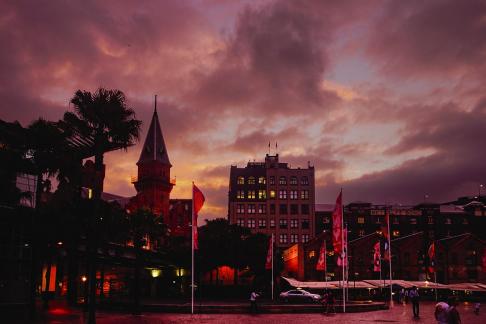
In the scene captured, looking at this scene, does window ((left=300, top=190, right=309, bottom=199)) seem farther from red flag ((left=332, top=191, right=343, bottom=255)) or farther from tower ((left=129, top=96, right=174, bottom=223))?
red flag ((left=332, top=191, right=343, bottom=255))

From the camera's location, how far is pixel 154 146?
136375 millimetres

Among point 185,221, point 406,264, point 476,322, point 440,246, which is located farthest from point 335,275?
point 476,322

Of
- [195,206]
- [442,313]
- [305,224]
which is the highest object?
[305,224]

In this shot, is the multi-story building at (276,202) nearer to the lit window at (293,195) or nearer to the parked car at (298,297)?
the lit window at (293,195)

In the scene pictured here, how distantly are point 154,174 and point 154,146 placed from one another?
26.5 feet

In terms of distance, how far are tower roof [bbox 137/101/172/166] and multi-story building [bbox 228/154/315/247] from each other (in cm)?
2235

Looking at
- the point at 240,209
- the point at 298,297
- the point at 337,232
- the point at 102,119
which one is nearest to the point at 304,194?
the point at 240,209

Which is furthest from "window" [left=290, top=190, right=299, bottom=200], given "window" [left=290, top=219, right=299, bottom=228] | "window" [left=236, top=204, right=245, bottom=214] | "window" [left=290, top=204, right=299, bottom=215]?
"window" [left=236, top=204, right=245, bottom=214]

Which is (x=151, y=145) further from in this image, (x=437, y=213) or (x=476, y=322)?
(x=476, y=322)

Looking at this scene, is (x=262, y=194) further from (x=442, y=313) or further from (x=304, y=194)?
(x=442, y=313)

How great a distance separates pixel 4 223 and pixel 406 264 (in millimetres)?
75672

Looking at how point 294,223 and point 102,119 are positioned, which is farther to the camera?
point 294,223

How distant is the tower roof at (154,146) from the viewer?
135 metres

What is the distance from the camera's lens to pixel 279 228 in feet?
476
